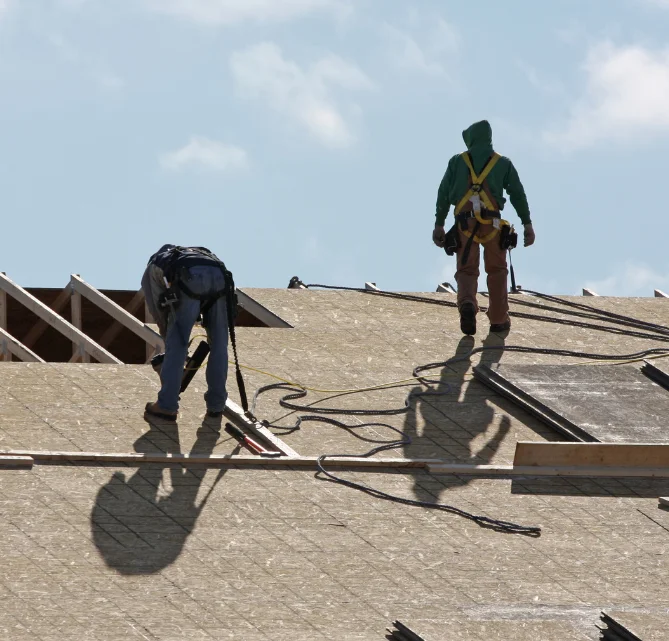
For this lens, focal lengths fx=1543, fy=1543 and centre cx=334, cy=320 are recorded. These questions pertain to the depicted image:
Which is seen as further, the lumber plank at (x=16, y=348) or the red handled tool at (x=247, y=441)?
the lumber plank at (x=16, y=348)

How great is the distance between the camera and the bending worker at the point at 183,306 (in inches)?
386

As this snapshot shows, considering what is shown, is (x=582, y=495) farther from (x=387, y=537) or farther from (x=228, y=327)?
(x=228, y=327)

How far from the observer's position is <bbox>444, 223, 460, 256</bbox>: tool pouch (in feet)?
41.0

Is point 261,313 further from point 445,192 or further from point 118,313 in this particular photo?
point 445,192

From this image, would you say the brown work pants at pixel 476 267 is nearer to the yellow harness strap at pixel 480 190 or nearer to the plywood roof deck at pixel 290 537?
the yellow harness strap at pixel 480 190

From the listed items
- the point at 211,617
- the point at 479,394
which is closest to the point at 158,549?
the point at 211,617

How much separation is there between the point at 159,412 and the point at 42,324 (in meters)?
5.67

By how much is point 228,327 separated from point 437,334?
3308 mm

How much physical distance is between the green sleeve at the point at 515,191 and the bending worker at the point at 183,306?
3373 millimetres

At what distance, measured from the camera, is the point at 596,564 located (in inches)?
332

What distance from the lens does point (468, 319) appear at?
41.6 feet

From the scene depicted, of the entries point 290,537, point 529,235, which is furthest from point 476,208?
point 290,537

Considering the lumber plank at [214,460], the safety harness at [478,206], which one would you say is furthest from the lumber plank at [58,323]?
the safety harness at [478,206]

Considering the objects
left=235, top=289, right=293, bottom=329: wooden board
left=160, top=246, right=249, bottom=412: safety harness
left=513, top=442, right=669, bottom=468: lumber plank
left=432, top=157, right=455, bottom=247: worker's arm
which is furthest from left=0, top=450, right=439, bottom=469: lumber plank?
left=235, top=289, right=293, bottom=329: wooden board
